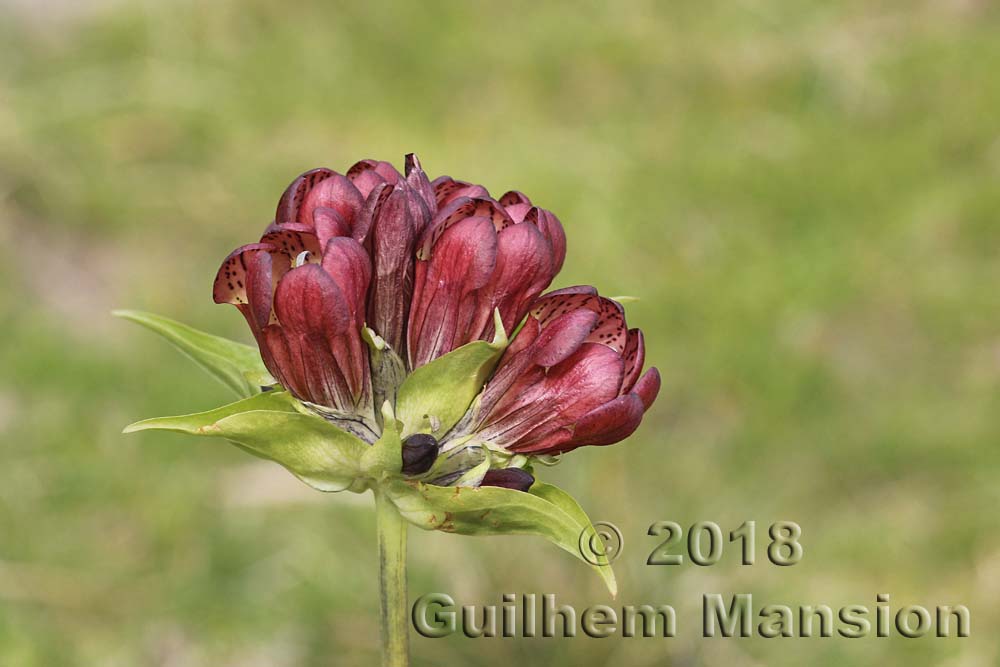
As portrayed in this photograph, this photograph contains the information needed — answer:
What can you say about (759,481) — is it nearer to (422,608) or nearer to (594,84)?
(422,608)

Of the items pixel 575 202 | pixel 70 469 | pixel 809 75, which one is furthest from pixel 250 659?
pixel 809 75

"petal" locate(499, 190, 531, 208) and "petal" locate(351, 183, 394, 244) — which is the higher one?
"petal" locate(499, 190, 531, 208)

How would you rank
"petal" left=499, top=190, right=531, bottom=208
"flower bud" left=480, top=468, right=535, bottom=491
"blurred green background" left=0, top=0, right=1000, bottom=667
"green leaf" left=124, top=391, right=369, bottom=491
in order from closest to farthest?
"green leaf" left=124, top=391, right=369, bottom=491 < "flower bud" left=480, top=468, right=535, bottom=491 < "petal" left=499, top=190, right=531, bottom=208 < "blurred green background" left=0, top=0, right=1000, bottom=667

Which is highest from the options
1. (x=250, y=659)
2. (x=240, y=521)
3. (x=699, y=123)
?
(x=699, y=123)

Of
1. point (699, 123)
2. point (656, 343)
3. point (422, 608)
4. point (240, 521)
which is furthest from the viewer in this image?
point (699, 123)

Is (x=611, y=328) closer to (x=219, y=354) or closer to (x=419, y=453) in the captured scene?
(x=419, y=453)

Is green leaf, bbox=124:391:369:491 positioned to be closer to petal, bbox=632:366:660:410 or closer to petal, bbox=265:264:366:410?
petal, bbox=265:264:366:410

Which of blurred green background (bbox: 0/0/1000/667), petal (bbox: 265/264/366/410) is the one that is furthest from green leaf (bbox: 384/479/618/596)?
blurred green background (bbox: 0/0/1000/667)
